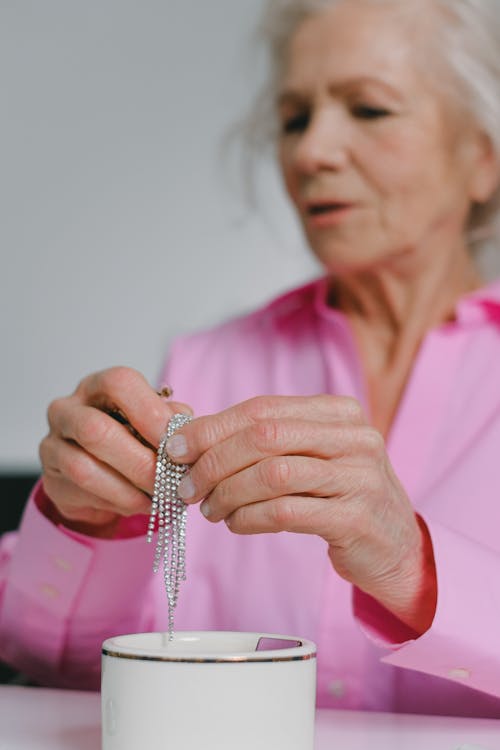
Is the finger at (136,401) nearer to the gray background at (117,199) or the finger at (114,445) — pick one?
the finger at (114,445)

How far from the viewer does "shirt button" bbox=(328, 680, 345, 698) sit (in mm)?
1052

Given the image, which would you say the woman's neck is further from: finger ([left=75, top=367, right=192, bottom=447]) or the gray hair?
finger ([left=75, top=367, right=192, bottom=447])

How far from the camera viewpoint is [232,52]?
6.49ft

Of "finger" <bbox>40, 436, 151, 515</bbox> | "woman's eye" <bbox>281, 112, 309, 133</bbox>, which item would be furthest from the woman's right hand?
"woman's eye" <bbox>281, 112, 309, 133</bbox>

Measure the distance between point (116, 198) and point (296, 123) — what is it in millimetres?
729

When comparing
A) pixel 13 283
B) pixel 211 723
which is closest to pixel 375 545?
pixel 211 723

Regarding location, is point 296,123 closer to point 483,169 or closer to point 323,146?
point 323,146

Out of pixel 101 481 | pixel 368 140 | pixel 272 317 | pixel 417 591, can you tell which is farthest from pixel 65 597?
pixel 368 140

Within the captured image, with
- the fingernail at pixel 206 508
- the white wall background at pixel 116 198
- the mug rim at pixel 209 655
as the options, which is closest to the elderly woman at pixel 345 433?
the fingernail at pixel 206 508

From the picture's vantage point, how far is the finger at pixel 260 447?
0.70m

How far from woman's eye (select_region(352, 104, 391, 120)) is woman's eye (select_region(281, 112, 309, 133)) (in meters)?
0.08

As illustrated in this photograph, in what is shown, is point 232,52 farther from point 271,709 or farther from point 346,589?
point 271,709

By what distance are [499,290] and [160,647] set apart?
0.73 m

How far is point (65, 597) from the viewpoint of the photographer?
39.7 inches
